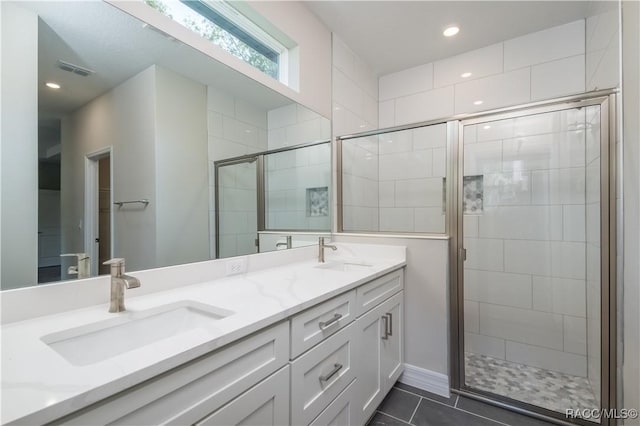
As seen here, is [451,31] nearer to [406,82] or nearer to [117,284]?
[406,82]

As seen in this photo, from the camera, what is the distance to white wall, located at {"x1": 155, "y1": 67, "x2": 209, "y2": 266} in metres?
1.19

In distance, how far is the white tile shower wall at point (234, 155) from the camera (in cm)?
140

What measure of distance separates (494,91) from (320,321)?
7.91ft

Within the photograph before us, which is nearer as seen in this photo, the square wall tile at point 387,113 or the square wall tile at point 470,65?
the square wall tile at point 470,65

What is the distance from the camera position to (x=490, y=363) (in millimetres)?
2092

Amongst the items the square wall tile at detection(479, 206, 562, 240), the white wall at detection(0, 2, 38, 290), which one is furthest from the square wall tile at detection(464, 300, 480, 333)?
the white wall at detection(0, 2, 38, 290)

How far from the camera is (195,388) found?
0.66 m

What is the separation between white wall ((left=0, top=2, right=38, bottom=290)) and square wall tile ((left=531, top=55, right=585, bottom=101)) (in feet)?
9.40

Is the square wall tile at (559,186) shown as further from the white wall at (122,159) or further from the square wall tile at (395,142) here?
the white wall at (122,159)

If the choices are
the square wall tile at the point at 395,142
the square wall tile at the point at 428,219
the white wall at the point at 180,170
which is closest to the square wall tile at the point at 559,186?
the square wall tile at the point at 428,219

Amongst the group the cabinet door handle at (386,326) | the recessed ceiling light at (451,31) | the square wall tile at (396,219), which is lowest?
the cabinet door handle at (386,326)

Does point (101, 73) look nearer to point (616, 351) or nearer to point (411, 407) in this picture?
point (411, 407)

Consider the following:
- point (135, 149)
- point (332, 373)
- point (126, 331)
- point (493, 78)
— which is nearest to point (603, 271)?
point (332, 373)

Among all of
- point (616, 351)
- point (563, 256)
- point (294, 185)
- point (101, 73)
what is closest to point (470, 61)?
point (563, 256)
